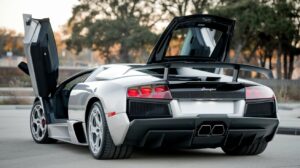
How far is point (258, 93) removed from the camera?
361 inches

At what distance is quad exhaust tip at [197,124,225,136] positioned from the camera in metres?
8.70

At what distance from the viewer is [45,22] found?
11094 millimetres

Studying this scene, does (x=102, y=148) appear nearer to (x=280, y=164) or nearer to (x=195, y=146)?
(x=195, y=146)

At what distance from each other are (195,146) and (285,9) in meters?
43.1

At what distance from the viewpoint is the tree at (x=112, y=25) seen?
6962 centimetres

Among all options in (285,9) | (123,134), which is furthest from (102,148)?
(285,9)

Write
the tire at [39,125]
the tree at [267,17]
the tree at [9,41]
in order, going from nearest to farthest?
the tire at [39,125]
the tree at [267,17]
the tree at [9,41]

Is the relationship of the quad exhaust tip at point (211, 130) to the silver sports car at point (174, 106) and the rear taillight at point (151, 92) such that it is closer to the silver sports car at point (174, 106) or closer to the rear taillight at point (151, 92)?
the silver sports car at point (174, 106)

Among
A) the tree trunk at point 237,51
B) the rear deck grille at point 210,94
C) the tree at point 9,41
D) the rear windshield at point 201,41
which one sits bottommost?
the tree at point 9,41

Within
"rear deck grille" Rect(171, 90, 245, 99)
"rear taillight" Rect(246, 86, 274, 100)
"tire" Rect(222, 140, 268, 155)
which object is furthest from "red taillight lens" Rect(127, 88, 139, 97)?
"tire" Rect(222, 140, 268, 155)

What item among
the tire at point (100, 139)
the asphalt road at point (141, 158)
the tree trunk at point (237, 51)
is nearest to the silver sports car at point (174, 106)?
the tire at point (100, 139)

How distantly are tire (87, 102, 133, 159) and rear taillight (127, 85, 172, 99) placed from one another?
534 mm

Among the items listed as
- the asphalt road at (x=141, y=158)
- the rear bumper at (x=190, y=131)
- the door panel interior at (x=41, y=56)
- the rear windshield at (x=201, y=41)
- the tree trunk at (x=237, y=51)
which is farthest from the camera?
the tree trunk at (x=237, y=51)

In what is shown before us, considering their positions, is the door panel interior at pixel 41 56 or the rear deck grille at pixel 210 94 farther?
the door panel interior at pixel 41 56
